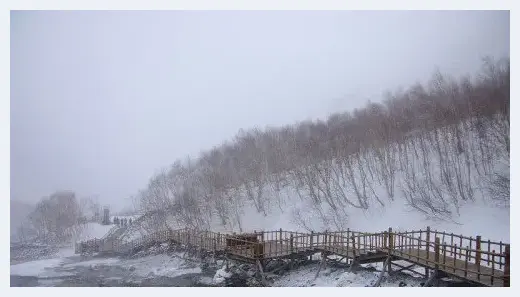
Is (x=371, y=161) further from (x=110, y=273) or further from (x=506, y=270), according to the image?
(x=110, y=273)

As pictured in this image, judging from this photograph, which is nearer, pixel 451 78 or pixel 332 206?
pixel 451 78

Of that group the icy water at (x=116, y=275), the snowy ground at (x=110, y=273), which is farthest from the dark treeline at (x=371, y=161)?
the icy water at (x=116, y=275)

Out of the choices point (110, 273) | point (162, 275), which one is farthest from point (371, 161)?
point (110, 273)

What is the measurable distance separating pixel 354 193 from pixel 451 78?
7940mm

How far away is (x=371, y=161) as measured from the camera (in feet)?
70.0

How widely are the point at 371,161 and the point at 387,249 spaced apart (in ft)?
36.7

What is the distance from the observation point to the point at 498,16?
10.8 m

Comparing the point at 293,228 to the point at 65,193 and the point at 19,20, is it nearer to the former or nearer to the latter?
the point at 65,193

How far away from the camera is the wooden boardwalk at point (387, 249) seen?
8609mm

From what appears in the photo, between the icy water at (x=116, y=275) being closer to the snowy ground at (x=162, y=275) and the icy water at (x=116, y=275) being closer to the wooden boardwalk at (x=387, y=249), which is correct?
the snowy ground at (x=162, y=275)

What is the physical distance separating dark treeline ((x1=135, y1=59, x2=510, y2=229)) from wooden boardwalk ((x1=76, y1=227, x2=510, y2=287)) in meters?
2.57

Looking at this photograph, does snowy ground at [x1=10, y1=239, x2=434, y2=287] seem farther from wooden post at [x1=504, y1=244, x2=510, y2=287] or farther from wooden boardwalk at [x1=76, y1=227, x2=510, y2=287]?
wooden post at [x1=504, y1=244, x2=510, y2=287]

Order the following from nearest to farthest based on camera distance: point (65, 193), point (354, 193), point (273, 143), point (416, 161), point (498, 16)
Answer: point (498, 16), point (65, 193), point (416, 161), point (354, 193), point (273, 143)

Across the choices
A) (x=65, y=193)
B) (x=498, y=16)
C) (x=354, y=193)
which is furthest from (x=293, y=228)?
(x=498, y=16)
